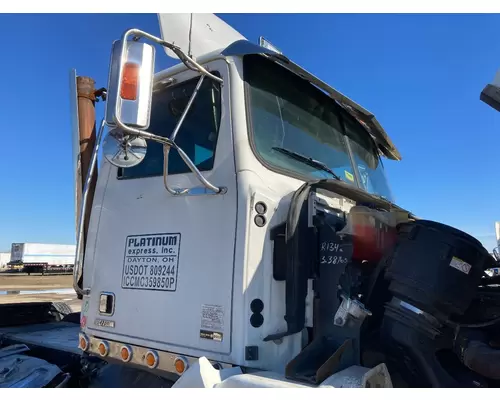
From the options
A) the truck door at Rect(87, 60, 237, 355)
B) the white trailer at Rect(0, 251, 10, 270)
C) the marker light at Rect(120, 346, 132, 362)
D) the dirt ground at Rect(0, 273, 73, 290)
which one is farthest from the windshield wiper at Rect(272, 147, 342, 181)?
the white trailer at Rect(0, 251, 10, 270)

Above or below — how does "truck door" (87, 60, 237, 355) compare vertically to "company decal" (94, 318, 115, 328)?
above

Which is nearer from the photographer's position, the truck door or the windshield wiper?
the truck door

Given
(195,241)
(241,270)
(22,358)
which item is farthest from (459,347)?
(22,358)

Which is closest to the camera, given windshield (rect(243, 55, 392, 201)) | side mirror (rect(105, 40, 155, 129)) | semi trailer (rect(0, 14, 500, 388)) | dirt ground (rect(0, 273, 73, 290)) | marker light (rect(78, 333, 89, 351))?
side mirror (rect(105, 40, 155, 129))

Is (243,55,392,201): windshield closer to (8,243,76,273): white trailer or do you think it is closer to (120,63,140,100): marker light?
(120,63,140,100): marker light

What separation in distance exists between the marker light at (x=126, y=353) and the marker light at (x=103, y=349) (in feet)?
0.51

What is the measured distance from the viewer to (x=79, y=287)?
2.89 metres

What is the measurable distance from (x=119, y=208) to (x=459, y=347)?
2108 mm

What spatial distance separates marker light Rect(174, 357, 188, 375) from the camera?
216cm

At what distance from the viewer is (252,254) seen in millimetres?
2084

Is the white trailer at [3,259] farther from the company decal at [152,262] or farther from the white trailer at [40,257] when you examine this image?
the company decal at [152,262]

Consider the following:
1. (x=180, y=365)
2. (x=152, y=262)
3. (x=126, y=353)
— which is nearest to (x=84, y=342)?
(x=126, y=353)

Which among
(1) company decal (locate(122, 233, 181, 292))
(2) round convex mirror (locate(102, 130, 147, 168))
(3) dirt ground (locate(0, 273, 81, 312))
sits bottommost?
(3) dirt ground (locate(0, 273, 81, 312))
